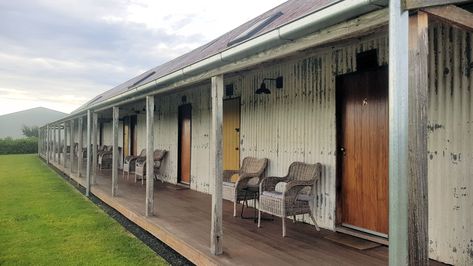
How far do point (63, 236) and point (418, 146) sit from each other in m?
4.95

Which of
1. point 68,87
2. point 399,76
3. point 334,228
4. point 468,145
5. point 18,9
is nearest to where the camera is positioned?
point 399,76

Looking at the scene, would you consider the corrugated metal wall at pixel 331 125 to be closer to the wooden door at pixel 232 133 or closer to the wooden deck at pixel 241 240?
the wooden door at pixel 232 133

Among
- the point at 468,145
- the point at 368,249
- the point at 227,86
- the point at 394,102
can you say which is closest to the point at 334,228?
the point at 368,249

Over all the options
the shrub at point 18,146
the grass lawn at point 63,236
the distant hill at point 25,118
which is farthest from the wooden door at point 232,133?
the distant hill at point 25,118

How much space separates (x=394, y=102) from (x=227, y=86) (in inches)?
201

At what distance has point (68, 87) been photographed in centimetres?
4128

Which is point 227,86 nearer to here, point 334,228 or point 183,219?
point 183,219

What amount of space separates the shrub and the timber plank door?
35.4 meters

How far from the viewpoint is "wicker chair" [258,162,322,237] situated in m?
4.04

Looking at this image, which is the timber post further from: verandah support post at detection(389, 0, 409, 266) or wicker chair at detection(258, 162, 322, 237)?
verandah support post at detection(389, 0, 409, 266)

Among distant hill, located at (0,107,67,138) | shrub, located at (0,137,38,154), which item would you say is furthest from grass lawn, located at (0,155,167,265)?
distant hill, located at (0,107,67,138)

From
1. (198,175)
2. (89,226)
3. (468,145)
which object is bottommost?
(89,226)

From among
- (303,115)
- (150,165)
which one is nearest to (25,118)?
(150,165)

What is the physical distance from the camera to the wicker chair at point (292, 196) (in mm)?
4035
